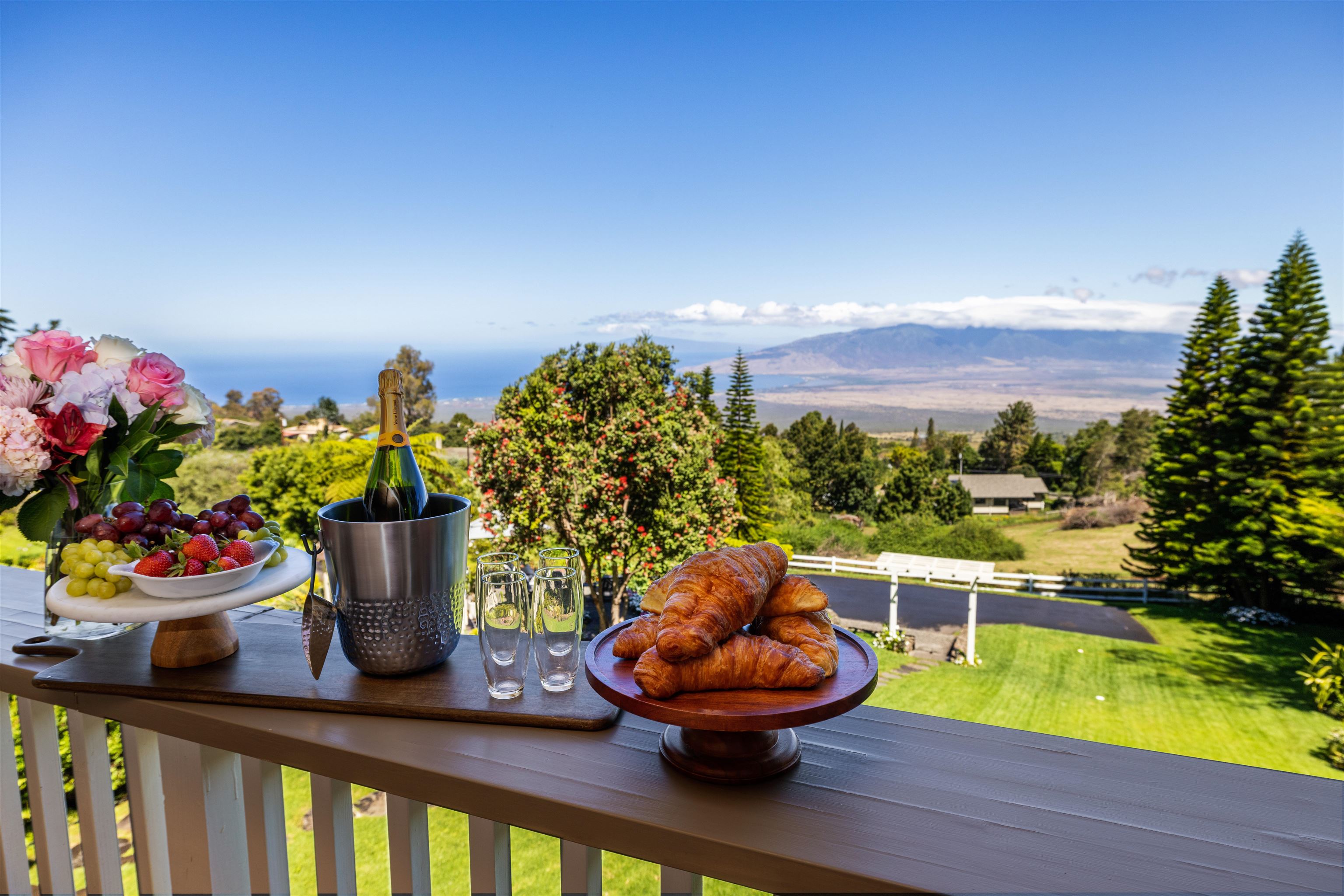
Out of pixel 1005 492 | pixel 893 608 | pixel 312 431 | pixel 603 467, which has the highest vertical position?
pixel 603 467

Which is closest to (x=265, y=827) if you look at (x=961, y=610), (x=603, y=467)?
(x=603, y=467)

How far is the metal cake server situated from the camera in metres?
0.68

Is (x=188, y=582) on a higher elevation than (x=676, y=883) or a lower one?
higher

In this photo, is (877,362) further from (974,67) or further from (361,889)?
(361,889)

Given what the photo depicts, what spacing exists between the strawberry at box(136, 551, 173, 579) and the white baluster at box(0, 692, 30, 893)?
507mm

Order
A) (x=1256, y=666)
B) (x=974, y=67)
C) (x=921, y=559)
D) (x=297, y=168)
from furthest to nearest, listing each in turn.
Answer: (x=297, y=168) → (x=974, y=67) → (x=921, y=559) → (x=1256, y=666)

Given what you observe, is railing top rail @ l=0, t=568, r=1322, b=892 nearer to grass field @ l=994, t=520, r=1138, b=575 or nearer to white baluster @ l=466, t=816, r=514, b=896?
white baluster @ l=466, t=816, r=514, b=896

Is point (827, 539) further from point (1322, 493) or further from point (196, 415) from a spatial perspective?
point (196, 415)

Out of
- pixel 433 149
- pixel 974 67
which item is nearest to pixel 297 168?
pixel 433 149

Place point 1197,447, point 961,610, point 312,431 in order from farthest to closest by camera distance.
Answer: point 312,431 < point 961,610 < point 1197,447

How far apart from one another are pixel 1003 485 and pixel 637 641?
16803mm

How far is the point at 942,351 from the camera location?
109 ft

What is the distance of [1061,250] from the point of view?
29.1m

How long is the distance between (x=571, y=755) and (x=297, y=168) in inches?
1040
